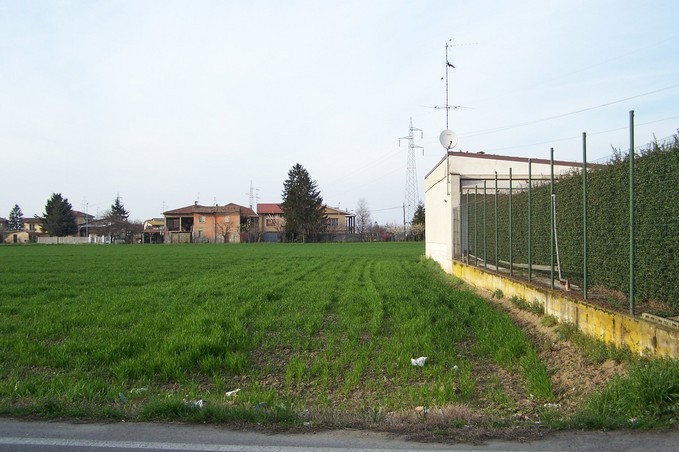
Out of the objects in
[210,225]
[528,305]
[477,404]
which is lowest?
[477,404]

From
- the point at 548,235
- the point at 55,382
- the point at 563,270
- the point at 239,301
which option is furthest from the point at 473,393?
the point at 239,301

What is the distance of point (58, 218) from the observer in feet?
350

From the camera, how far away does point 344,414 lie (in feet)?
16.8

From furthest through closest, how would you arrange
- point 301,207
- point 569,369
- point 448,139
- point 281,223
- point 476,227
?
point 281,223 → point 301,207 → point 448,139 → point 476,227 → point 569,369

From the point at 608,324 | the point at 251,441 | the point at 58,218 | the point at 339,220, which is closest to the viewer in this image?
the point at 251,441

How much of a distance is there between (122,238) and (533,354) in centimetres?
11024

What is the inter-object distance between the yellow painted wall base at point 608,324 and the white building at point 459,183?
9078 mm

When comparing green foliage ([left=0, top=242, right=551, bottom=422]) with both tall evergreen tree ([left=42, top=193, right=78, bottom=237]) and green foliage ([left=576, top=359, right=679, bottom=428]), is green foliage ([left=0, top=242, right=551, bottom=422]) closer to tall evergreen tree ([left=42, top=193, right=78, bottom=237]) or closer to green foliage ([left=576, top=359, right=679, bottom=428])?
green foliage ([left=576, top=359, right=679, bottom=428])

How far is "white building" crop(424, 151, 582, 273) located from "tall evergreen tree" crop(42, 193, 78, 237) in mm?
100665

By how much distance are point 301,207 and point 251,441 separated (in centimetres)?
8685

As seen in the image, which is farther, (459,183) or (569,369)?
(459,183)

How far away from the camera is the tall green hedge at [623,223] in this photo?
22.3ft

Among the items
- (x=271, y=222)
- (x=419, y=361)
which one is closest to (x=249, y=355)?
(x=419, y=361)

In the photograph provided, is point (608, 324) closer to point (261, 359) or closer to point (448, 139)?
point (261, 359)
